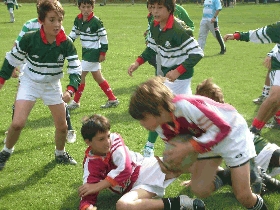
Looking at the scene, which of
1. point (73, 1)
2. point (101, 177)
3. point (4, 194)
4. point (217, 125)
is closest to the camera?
point (217, 125)

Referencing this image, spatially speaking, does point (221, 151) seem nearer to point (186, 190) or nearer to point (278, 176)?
point (186, 190)

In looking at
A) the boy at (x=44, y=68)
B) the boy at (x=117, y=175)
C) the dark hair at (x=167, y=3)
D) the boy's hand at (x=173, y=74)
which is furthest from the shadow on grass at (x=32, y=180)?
the dark hair at (x=167, y=3)

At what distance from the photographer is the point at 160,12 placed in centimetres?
510

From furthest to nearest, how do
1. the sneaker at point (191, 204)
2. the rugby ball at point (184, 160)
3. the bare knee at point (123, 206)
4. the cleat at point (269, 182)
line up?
the cleat at point (269, 182)
the sneaker at point (191, 204)
the bare knee at point (123, 206)
the rugby ball at point (184, 160)

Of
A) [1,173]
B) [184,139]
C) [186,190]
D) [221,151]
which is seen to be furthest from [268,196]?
[1,173]

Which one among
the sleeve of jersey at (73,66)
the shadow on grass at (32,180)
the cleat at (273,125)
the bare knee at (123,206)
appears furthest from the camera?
the cleat at (273,125)

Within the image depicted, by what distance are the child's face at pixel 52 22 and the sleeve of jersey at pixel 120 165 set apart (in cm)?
136

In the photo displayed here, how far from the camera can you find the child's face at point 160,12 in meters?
5.09

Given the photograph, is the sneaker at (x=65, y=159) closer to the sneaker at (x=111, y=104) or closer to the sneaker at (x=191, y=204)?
the sneaker at (x=191, y=204)

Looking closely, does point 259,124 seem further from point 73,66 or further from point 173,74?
point 73,66

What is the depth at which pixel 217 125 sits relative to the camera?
3246 mm

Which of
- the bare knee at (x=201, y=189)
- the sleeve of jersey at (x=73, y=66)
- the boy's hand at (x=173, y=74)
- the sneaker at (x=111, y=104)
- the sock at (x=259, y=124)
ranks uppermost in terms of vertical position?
the sleeve of jersey at (x=73, y=66)

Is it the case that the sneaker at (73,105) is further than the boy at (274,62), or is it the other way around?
the sneaker at (73,105)

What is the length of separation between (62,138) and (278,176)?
235cm
